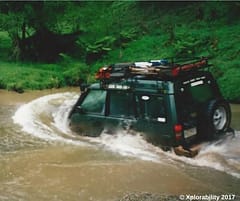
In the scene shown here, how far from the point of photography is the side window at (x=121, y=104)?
360 inches

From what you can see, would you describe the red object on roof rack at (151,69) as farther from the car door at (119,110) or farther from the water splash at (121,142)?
the water splash at (121,142)

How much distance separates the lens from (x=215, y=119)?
8.91 meters

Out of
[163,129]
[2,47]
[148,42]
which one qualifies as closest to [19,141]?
[163,129]

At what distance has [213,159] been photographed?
8273 mm

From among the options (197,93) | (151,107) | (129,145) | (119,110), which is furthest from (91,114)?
(197,93)

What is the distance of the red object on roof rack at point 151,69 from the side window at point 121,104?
0.31 m

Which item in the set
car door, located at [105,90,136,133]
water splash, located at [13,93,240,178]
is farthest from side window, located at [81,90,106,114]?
water splash, located at [13,93,240,178]

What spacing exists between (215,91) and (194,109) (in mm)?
825

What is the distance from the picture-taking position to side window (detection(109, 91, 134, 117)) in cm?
914

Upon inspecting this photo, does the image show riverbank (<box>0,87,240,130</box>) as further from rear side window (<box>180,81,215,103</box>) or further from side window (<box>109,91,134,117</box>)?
side window (<box>109,91,134,117</box>)

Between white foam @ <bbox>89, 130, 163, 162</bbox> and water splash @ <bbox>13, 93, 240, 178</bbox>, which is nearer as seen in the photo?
water splash @ <bbox>13, 93, 240, 178</bbox>

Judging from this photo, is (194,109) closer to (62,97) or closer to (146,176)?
(146,176)

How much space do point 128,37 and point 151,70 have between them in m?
12.1

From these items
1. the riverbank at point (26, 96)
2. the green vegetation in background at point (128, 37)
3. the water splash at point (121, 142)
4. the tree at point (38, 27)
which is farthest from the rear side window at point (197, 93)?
the tree at point (38, 27)
